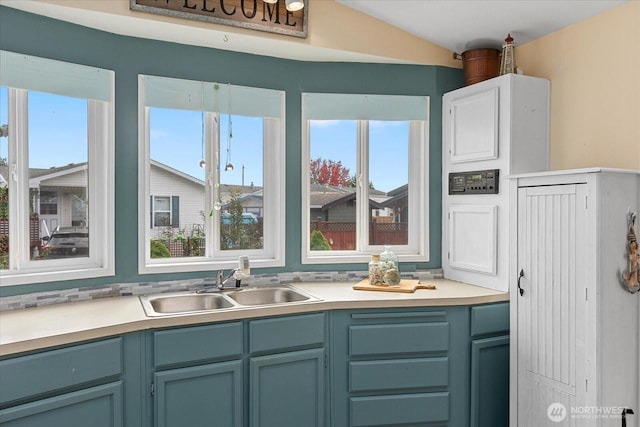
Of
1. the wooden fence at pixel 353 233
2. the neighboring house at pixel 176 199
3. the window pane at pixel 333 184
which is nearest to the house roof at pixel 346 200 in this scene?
the window pane at pixel 333 184

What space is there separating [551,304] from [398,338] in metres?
0.79

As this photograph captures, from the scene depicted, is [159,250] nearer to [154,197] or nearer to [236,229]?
[154,197]

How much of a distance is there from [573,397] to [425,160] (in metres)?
1.68

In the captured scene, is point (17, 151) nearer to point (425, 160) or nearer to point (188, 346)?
point (188, 346)

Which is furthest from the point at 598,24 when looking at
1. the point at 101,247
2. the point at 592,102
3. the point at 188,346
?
the point at 101,247

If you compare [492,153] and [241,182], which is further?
[241,182]

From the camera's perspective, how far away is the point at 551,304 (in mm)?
2338

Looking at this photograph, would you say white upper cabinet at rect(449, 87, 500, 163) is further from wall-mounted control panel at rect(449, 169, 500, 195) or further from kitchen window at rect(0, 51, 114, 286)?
kitchen window at rect(0, 51, 114, 286)

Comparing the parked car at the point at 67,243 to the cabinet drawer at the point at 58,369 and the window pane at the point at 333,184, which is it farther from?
the window pane at the point at 333,184

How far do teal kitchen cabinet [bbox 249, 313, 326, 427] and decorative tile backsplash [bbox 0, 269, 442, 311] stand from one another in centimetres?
63

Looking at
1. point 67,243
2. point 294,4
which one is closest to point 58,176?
point 67,243

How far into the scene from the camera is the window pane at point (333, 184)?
322 cm

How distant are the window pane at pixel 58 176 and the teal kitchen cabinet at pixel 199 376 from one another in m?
0.89

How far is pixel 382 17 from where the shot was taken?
2.93 meters
